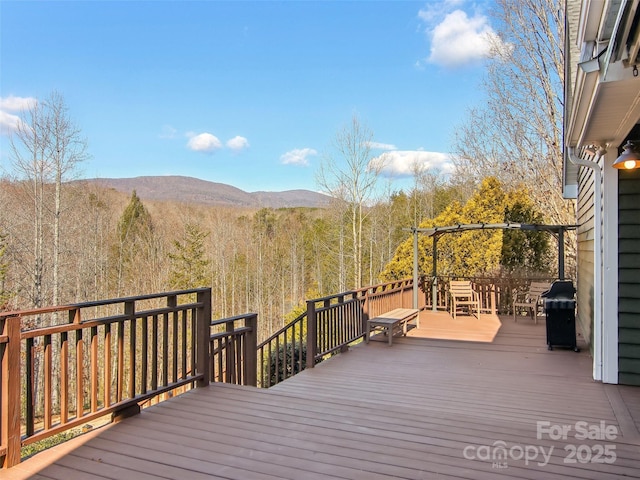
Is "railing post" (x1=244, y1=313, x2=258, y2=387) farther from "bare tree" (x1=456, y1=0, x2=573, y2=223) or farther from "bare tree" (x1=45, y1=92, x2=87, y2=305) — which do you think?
"bare tree" (x1=456, y1=0, x2=573, y2=223)

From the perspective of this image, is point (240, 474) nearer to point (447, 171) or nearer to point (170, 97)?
point (447, 171)

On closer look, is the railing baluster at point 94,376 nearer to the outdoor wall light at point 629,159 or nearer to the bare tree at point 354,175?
the outdoor wall light at point 629,159

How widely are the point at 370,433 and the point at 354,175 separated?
1485cm

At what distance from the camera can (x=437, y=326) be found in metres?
8.61

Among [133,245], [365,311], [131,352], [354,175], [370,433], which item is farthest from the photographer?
[133,245]

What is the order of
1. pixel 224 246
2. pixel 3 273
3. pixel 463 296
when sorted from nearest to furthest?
pixel 463 296, pixel 3 273, pixel 224 246

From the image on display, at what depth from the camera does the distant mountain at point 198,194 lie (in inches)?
1091

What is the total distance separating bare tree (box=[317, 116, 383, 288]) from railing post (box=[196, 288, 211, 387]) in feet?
42.8

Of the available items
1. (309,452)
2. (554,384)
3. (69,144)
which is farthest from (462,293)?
(69,144)

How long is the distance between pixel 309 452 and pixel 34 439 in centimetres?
163

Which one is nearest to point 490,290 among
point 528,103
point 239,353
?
point 239,353

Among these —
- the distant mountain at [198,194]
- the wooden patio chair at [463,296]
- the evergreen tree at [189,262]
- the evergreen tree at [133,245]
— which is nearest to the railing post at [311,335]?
the wooden patio chair at [463,296]

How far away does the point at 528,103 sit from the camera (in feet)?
48.8

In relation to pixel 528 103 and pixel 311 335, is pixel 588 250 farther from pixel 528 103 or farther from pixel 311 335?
pixel 528 103
